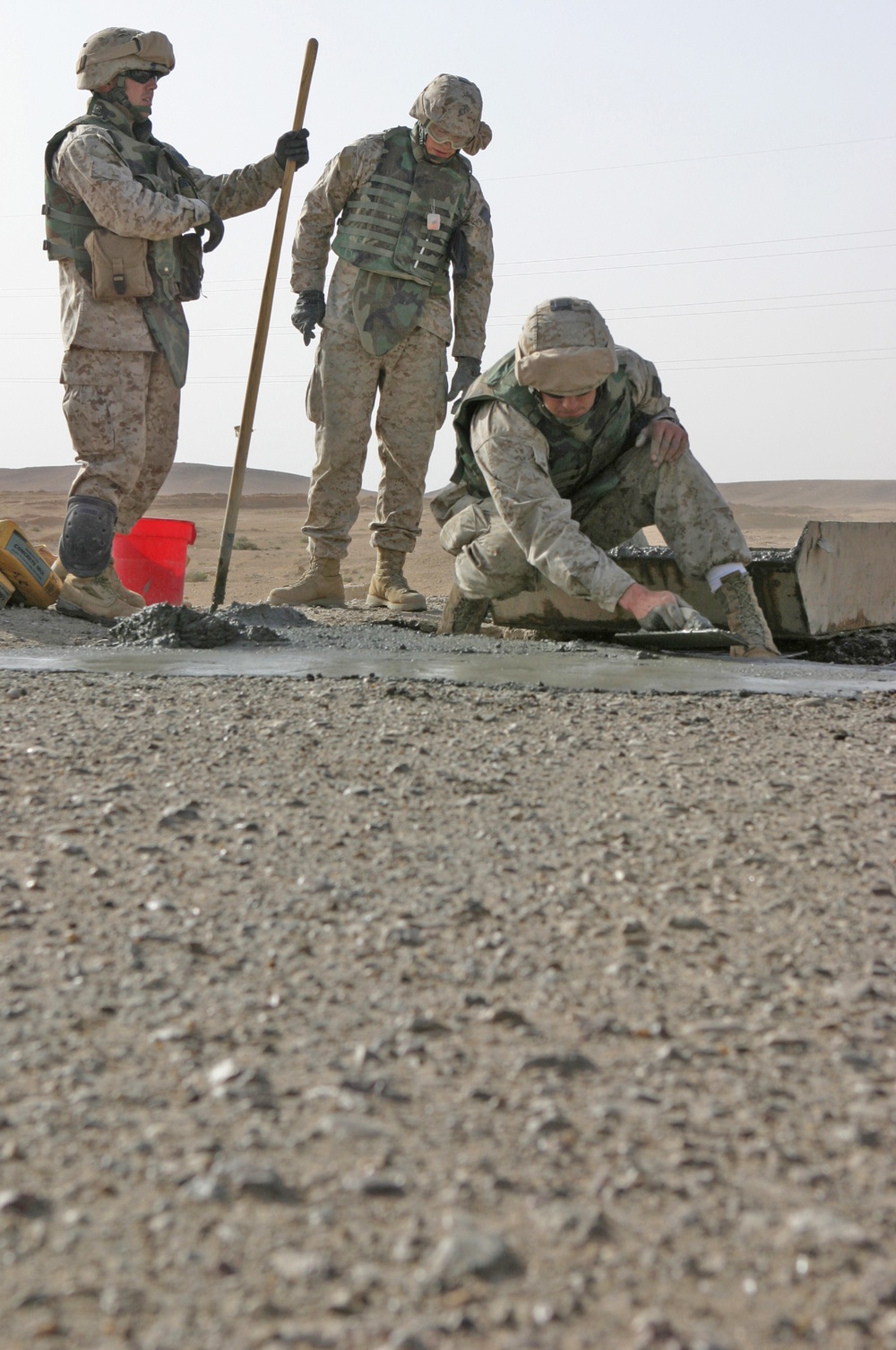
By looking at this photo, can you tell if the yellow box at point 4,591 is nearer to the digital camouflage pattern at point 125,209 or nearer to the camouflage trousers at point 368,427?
the digital camouflage pattern at point 125,209

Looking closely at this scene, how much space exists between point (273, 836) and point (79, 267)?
3.69m

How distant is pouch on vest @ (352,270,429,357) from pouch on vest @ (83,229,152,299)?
3.03ft

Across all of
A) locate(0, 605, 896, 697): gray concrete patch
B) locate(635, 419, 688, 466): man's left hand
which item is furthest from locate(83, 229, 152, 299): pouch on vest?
locate(635, 419, 688, 466): man's left hand

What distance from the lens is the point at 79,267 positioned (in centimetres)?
517

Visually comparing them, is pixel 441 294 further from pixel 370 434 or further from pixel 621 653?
pixel 621 653

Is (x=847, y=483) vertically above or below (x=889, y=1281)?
above

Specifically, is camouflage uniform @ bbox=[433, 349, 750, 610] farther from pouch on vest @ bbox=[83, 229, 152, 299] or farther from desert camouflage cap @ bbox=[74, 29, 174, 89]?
desert camouflage cap @ bbox=[74, 29, 174, 89]

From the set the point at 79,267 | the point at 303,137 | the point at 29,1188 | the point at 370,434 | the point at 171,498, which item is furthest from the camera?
the point at 171,498

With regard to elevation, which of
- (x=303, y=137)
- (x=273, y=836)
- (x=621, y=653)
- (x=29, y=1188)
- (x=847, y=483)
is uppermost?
(x=847, y=483)

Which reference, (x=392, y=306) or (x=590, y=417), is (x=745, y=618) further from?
(x=392, y=306)

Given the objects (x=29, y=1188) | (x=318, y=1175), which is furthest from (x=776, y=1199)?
(x=29, y=1188)

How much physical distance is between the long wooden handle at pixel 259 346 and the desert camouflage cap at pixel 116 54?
0.76 m

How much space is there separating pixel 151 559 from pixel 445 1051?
489 cm

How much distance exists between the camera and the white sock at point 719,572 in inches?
164
